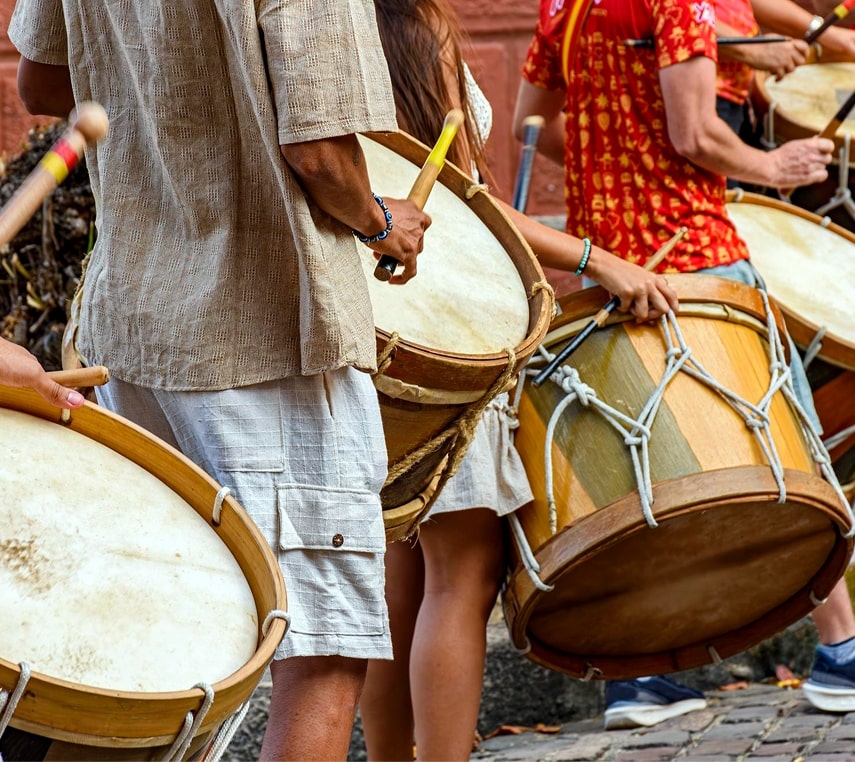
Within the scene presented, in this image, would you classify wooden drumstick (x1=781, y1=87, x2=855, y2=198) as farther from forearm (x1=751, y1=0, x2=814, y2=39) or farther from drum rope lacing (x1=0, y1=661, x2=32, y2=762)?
drum rope lacing (x1=0, y1=661, x2=32, y2=762)

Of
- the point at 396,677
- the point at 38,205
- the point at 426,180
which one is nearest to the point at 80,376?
the point at 38,205

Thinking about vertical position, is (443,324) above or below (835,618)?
above

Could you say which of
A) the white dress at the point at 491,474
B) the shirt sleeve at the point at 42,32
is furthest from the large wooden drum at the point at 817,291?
the shirt sleeve at the point at 42,32

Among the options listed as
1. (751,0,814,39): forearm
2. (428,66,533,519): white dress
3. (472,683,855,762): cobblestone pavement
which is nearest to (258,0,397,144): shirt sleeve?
(428,66,533,519): white dress

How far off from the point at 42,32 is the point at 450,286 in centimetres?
74

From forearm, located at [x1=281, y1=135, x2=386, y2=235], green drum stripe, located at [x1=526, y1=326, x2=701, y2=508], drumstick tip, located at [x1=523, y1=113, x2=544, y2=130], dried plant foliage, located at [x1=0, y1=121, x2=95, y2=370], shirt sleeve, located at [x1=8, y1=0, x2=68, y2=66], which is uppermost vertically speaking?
shirt sleeve, located at [x1=8, y1=0, x2=68, y2=66]

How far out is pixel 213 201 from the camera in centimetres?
191

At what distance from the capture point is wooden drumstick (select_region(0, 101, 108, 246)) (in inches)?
62.1

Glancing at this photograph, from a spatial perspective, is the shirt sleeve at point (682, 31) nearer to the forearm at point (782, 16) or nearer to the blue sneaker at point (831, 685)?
the forearm at point (782, 16)

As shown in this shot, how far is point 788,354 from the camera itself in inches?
120

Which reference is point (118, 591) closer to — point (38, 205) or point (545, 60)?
point (38, 205)

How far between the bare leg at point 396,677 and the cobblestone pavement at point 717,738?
513 millimetres

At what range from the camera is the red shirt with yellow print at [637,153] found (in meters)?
3.07

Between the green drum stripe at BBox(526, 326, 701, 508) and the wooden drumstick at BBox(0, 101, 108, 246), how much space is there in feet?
4.53
